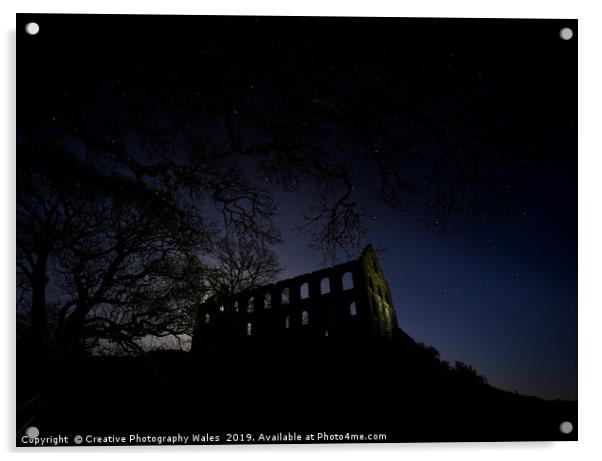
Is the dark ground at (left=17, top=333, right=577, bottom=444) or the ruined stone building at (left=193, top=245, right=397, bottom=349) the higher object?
the ruined stone building at (left=193, top=245, right=397, bottom=349)

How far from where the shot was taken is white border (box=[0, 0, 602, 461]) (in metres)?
2.92

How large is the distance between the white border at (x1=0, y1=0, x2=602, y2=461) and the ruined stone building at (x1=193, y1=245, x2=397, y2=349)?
2.99ft

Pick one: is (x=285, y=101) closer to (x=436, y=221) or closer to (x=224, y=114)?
(x=224, y=114)

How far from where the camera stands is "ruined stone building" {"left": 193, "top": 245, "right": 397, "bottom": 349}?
316 centimetres

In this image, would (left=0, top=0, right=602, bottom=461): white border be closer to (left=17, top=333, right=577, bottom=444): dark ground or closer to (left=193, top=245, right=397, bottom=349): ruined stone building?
(left=17, top=333, right=577, bottom=444): dark ground

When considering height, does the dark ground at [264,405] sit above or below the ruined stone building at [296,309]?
below
